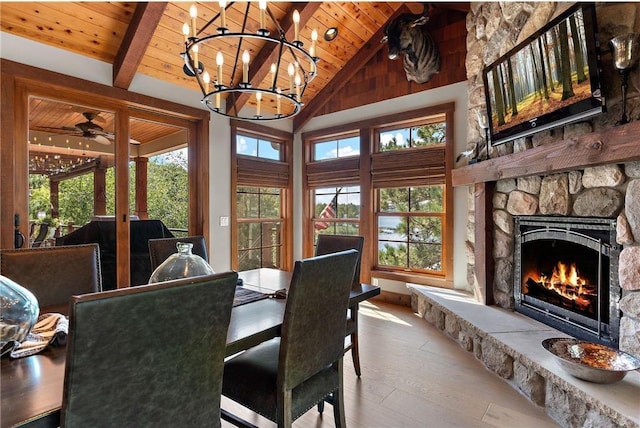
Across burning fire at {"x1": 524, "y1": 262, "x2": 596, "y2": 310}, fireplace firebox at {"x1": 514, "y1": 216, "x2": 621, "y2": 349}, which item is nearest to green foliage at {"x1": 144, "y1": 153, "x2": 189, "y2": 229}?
fireplace firebox at {"x1": 514, "y1": 216, "x2": 621, "y2": 349}

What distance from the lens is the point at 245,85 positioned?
1832mm

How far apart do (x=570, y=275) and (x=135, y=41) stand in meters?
4.15

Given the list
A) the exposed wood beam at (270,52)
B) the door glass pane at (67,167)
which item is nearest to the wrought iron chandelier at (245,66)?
the exposed wood beam at (270,52)

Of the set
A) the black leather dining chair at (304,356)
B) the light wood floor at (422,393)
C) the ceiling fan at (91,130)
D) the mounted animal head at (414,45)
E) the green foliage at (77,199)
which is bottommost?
the light wood floor at (422,393)

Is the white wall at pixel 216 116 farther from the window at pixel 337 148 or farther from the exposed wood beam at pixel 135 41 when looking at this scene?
the window at pixel 337 148

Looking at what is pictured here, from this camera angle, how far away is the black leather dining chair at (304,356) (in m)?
1.38

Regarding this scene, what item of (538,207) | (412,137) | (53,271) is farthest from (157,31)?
(538,207)

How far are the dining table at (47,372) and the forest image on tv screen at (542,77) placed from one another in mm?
2262

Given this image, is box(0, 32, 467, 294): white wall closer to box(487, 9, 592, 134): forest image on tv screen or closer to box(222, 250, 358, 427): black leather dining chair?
box(487, 9, 592, 134): forest image on tv screen

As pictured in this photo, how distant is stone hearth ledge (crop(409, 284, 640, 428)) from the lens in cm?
165

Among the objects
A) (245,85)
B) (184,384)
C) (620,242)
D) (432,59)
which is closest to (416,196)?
(432,59)

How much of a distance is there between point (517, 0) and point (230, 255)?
3.97 metres

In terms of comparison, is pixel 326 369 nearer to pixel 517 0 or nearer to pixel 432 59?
pixel 517 0

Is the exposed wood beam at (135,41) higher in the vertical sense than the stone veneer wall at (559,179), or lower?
higher
